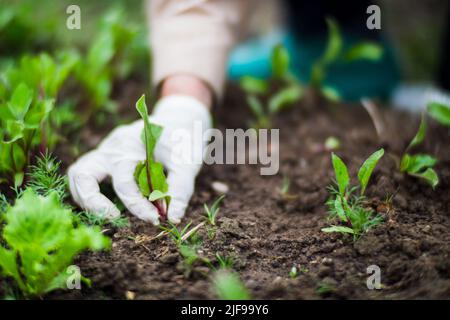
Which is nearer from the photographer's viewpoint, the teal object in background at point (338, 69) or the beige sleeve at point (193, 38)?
the beige sleeve at point (193, 38)

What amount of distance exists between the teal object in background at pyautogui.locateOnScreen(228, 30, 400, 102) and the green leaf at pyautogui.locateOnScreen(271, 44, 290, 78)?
49cm

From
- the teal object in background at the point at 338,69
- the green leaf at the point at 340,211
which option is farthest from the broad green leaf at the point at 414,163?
the teal object in background at the point at 338,69

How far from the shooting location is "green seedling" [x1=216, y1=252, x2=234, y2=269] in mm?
1287

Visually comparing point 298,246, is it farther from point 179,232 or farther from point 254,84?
point 254,84

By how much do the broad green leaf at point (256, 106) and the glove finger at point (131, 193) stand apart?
78cm

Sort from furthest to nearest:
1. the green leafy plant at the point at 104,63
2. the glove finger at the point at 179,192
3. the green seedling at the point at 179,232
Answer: the green leafy plant at the point at 104,63, the glove finger at the point at 179,192, the green seedling at the point at 179,232

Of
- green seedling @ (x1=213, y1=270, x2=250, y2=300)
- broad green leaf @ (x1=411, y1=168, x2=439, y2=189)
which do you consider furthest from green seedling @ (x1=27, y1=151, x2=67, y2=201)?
broad green leaf @ (x1=411, y1=168, x2=439, y2=189)

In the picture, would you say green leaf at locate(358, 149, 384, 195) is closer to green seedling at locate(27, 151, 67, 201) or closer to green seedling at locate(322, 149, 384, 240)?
green seedling at locate(322, 149, 384, 240)

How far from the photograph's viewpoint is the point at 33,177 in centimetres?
150

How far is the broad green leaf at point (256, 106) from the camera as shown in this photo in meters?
2.13

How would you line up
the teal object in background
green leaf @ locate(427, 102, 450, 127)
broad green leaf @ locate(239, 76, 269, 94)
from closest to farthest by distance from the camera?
green leaf @ locate(427, 102, 450, 127) → broad green leaf @ locate(239, 76, 269, 94) → the teal object in background

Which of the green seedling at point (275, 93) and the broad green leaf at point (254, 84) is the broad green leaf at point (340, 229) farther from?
the broad green leaf at point (254, 84)

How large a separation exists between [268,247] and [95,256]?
48cm
